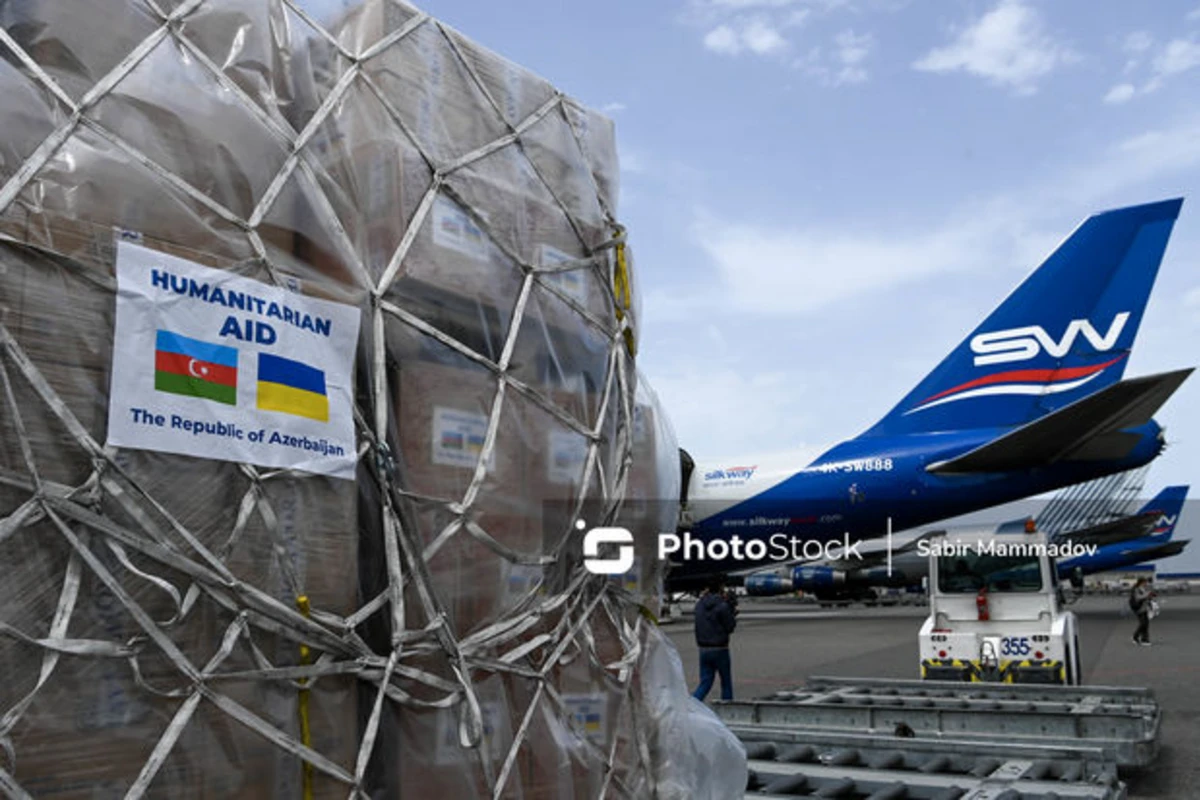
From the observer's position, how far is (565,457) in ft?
10.9

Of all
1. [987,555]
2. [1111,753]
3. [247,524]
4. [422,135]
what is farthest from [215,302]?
[987,555]

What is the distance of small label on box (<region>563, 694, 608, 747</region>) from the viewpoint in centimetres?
328

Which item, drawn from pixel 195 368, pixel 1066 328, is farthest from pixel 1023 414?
pixel 195 368

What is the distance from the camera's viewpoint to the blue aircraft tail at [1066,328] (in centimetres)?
1709

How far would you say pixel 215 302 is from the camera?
8.10ft

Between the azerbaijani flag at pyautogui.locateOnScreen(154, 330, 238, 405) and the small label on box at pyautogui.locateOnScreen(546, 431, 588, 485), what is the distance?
108 cm

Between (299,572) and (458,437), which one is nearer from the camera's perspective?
(299,572)

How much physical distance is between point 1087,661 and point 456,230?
59.1 ft

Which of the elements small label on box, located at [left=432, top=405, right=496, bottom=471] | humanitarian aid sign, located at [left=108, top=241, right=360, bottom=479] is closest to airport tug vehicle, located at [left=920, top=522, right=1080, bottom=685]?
small label on box, located at [left=432, top=405, right=496, bottom=471]

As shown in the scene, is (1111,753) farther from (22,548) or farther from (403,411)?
(22,548)

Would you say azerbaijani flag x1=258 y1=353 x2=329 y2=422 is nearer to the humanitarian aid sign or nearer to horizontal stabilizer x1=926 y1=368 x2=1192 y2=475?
the humanitarian aid sign

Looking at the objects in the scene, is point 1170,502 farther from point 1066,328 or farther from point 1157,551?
point 1066,328

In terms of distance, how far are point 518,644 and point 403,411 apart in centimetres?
80

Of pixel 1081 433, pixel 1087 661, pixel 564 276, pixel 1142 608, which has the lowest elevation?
pixel 1087 661
